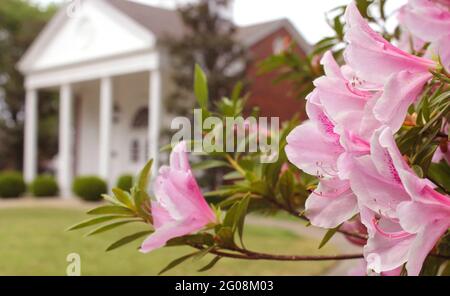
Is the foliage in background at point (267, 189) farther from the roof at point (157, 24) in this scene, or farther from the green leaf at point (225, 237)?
the roof at point (157, 24)

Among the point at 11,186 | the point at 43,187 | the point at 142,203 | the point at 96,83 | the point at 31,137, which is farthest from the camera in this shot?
the point at 31,137

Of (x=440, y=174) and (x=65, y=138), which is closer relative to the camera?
(x=440, y=174)

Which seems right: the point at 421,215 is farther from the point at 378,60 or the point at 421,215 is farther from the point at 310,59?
the point at 310,59

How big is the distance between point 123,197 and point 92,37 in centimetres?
1238

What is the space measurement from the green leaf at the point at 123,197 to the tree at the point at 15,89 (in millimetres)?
19916

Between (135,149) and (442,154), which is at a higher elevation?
(442,154)

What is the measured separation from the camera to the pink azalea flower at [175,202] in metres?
0.59

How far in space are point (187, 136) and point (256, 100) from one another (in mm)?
9931

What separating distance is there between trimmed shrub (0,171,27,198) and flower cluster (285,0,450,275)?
14021 mm

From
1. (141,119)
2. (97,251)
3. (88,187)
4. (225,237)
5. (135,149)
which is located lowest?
(88,187)

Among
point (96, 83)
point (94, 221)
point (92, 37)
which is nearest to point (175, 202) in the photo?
point (94, 221)

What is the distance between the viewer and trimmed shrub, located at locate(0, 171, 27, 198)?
1355cm

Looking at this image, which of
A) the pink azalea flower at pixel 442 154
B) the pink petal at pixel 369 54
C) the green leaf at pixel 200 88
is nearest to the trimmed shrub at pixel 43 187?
the green leaf at pixel 200 88

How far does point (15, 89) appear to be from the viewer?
1986 centimetres
